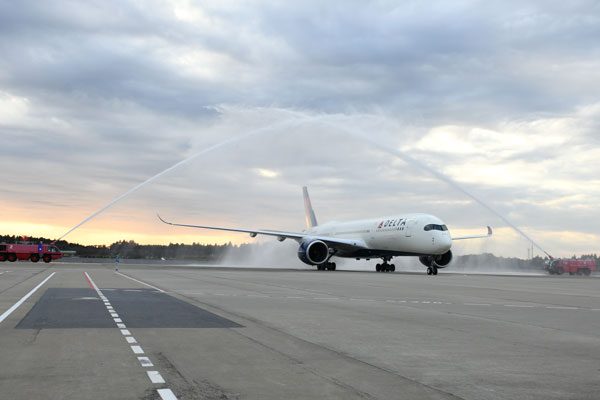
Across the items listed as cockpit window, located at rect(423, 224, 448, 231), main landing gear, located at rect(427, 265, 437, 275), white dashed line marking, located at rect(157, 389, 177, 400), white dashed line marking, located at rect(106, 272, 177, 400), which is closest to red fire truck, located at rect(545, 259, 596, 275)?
main landing gear, located at rect(427, 265, 437, 275)

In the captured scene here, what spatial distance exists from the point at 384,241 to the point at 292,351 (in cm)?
5239

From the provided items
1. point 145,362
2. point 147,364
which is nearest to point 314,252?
point 145,362

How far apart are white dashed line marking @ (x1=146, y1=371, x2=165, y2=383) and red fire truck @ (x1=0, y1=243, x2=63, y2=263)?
82.7 m

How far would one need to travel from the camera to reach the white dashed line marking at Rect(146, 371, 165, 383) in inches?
350

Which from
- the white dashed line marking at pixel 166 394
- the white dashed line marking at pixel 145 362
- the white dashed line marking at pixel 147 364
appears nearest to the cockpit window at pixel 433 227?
the white dashed line marking at pixel 147 364

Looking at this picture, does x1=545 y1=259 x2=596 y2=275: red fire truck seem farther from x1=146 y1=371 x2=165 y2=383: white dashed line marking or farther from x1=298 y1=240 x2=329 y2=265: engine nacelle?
x1=146 y1=371 x2=165 y2=383: white dashed line marking

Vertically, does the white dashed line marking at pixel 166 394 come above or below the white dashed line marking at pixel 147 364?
below

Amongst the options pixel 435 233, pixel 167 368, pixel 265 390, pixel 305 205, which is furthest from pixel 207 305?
pixel 305 205

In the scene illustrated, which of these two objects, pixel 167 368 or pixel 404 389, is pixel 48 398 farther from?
pixel 404 389

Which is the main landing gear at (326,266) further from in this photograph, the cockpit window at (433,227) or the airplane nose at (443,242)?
the airplane nose at (443,242)

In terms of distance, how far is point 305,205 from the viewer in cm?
9475

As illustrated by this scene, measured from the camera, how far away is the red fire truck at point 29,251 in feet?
282

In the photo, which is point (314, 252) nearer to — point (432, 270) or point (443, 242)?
point (432, 270)

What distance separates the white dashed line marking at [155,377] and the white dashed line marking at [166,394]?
636mm
